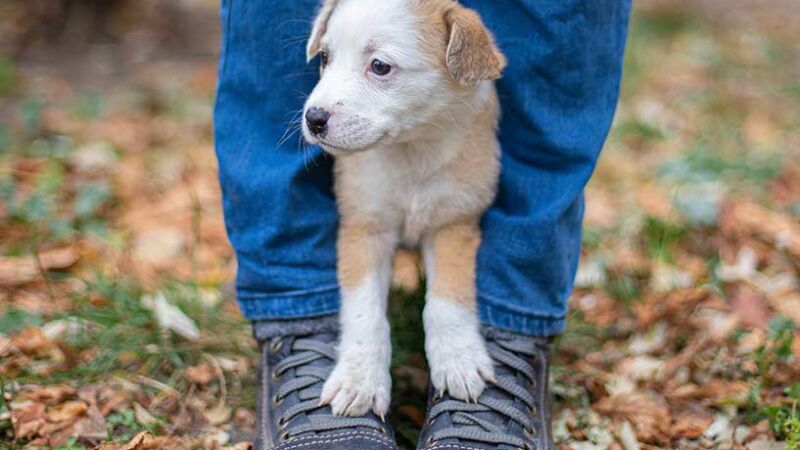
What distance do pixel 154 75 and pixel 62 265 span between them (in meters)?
2.51

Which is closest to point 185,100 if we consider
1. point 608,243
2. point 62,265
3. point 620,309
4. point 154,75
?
point 154,75

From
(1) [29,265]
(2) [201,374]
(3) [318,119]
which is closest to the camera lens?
(3) [318,119]

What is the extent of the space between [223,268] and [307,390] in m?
1.23

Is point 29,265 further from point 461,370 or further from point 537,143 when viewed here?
point 537,143

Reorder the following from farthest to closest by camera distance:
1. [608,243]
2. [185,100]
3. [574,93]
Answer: [185,100] → [608,243] → [574,93]

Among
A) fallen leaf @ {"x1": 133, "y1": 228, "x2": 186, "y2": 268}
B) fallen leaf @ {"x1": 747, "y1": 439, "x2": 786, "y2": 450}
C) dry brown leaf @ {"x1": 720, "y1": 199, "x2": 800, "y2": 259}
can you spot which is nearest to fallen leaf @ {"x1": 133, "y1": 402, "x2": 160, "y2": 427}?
fallen leaf @ {"x1": 133, "y1": 228, "x2": 186, "y2": 268}

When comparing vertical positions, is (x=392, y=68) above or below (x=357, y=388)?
above

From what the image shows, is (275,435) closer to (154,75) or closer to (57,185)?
(57,185)

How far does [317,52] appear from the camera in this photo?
2.33 metres

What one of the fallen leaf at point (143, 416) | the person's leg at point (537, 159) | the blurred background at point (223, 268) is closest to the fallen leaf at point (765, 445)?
the blurred background at point (223, 268)

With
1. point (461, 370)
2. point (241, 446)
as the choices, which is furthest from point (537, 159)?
point (241, 446)

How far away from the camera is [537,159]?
2.45 m

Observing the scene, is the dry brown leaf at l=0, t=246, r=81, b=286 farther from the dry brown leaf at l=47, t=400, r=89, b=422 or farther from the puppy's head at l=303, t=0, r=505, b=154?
the puppy's head at l=303, t=0, r=505, b=154

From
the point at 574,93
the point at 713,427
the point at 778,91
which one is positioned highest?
the point at 574,93
